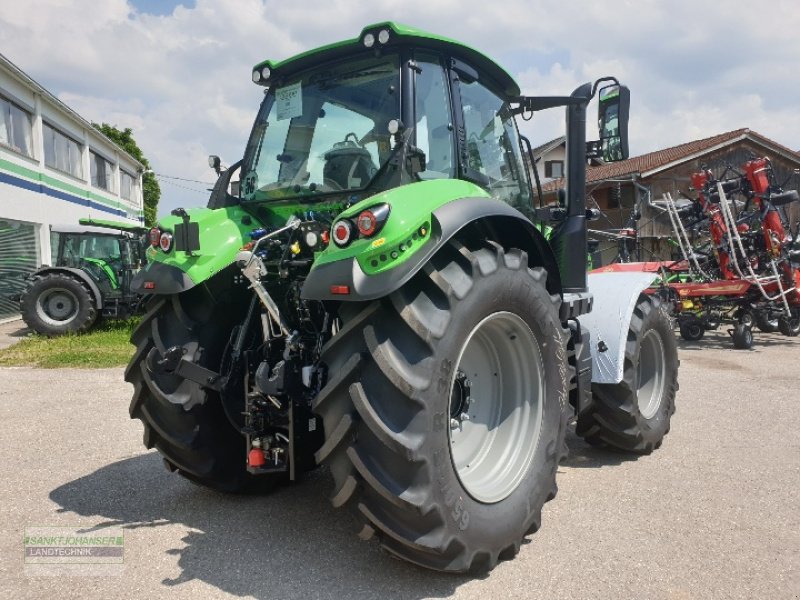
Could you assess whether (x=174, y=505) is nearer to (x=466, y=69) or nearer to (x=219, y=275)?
(x=219, y=275)

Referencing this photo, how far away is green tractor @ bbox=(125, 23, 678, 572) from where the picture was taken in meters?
2.37

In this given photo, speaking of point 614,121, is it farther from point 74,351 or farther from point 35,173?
point 35,173

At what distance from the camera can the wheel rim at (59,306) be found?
11.8m

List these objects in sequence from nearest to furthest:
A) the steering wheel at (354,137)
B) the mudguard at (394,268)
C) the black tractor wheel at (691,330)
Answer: the mudguard at (394,268)
the steering wheel at (354,137)
the black tractor wheel at (691,330)

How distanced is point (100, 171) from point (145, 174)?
40.6ft

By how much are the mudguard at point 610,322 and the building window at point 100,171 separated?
22.7 metres

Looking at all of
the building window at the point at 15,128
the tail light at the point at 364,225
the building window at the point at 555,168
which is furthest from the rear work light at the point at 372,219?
the building window at the point at 15,128

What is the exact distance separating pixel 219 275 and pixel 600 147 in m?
2.40

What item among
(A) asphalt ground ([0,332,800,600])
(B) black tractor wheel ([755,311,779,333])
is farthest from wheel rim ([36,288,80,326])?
(B) black tractor wheel ([755,311,779,333])

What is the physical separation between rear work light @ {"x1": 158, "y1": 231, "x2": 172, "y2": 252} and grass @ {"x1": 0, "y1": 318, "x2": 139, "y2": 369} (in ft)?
17.1

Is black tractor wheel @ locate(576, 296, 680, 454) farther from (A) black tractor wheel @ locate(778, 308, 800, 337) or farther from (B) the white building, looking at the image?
(B) the white building

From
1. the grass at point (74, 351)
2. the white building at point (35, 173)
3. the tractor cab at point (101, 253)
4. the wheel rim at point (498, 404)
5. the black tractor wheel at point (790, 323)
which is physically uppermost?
the white building at point (35, 173)

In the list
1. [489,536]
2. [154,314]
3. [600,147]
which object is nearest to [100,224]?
[154,314]

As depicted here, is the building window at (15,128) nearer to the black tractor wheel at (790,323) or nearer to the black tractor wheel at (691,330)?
the black tractor wheel at (691,330)
